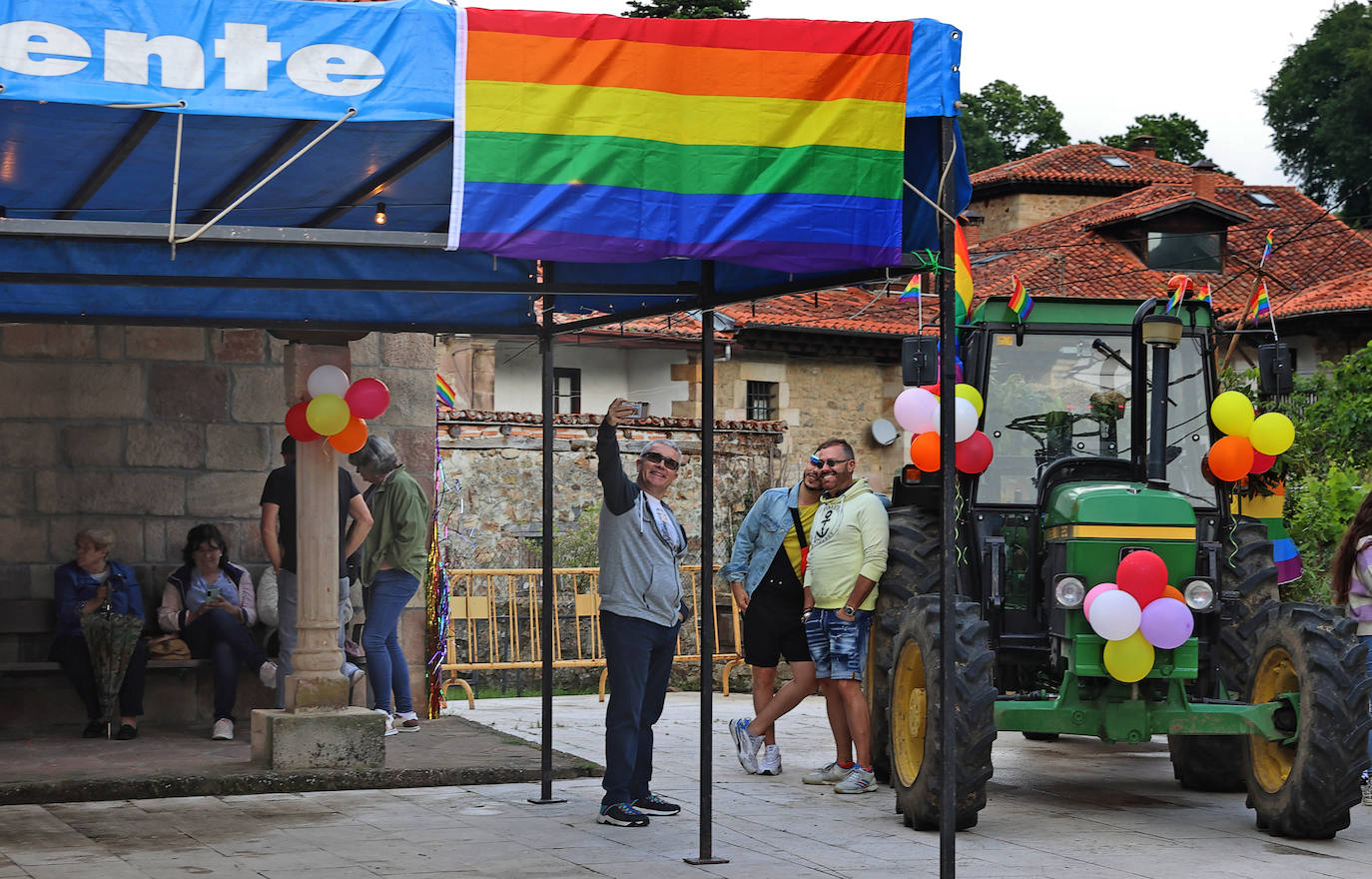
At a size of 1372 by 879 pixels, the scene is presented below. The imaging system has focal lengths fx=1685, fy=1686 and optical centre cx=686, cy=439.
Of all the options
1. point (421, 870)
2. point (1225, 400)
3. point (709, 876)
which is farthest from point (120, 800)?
point (1225, 400)

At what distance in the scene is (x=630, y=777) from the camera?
7.76 meters

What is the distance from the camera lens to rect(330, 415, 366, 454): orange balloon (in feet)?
30.1

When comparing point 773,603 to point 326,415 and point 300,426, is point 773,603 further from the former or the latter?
point 300,426

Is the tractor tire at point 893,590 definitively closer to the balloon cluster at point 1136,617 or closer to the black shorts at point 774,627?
the black shorts at point 774,627

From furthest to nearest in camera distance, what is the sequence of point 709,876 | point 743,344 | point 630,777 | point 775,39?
point 743,344 < point 630,777 < point 709,876 < point 775,39

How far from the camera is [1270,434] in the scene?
8719mm

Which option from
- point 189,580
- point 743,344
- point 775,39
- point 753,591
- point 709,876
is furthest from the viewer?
point 743,344

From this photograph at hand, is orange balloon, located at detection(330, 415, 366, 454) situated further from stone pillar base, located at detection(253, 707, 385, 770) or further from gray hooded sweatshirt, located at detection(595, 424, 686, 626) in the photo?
gray hooded sweatshirt, located at detection(595, 424, 686, 626)

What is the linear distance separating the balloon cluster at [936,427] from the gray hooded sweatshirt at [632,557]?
1.32 m

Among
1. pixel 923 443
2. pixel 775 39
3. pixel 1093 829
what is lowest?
pixel 1093 829

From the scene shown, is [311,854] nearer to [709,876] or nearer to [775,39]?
[709,876]

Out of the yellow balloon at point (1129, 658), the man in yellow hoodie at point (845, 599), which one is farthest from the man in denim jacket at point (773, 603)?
the yellow balloon at point (1129, 658)

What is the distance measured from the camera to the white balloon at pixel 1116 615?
7773mm

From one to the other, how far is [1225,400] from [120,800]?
19.7 feet
